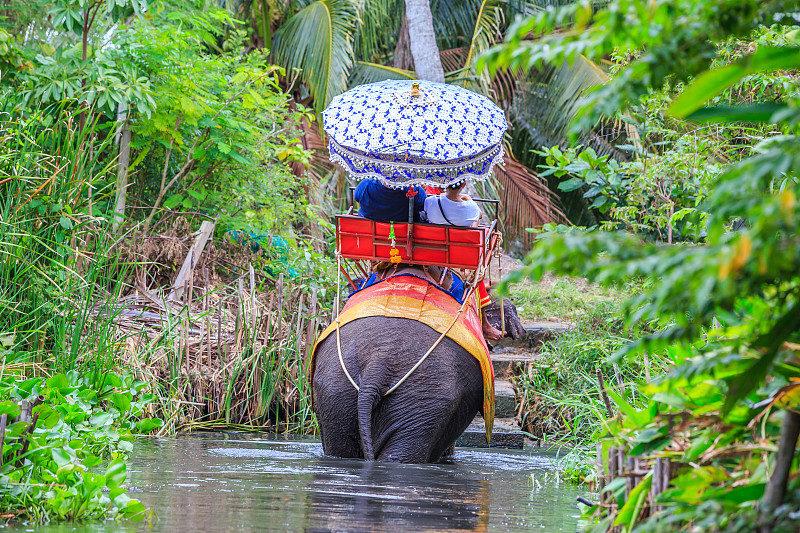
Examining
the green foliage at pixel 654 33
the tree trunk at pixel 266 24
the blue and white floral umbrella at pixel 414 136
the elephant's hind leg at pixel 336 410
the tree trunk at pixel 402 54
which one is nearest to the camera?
the green foliage at pixel 654 33

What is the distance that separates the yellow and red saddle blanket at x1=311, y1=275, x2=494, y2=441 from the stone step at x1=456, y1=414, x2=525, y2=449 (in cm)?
132

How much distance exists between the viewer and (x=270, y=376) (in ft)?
23.3

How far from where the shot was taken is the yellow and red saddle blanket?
5422 mm

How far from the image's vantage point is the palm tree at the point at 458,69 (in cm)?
1295

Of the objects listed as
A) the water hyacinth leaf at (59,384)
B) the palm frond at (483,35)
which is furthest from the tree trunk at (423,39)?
the water hyacinth leaf at (59,384)

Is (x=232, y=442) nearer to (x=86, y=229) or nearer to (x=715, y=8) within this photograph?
(x=86, y=229)

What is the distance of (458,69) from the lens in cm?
1439

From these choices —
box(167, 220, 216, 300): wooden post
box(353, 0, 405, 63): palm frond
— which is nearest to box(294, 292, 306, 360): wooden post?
box(167, 220, 216, 300): wooden post

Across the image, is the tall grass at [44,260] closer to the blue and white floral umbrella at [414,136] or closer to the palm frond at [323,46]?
the blue and white floral umbrella at [414,136]

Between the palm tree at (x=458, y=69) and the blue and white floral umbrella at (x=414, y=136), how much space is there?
599 cm

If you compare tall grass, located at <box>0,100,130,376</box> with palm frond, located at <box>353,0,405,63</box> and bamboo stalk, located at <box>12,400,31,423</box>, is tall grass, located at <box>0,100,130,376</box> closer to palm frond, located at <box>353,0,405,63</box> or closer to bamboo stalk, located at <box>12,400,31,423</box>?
bamboo stalk, located at <box>12,400,31,423</box>

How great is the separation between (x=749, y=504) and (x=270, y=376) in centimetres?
544

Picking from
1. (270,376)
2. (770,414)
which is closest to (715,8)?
(770,414)

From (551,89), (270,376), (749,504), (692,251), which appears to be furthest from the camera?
(551,89)
